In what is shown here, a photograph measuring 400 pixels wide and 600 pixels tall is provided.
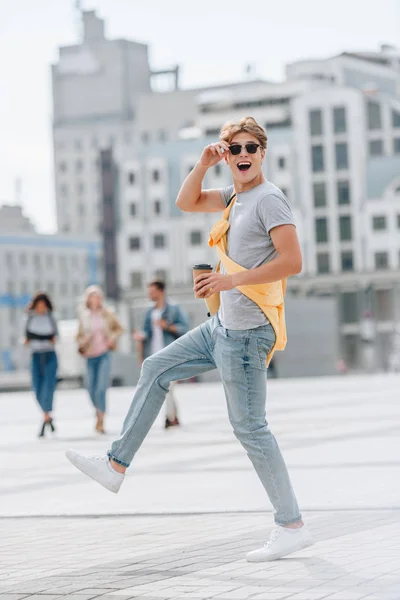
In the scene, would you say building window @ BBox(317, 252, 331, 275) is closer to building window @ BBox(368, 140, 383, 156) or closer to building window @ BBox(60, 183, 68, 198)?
building window @ BBox(368, 140, 383, 156)

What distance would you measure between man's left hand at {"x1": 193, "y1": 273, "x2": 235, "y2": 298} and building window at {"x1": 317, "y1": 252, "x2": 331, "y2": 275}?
98.5 metres

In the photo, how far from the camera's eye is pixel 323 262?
105250 millimetres

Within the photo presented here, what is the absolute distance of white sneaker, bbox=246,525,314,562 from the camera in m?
6.33

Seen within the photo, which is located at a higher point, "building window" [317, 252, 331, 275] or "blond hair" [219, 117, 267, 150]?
"building window" [317, 252, 331, 275]

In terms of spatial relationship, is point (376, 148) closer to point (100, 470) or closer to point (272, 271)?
point (100, 470)

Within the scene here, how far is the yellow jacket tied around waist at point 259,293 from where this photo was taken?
6359 mm

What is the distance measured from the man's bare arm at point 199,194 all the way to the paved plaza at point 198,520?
1529 mm

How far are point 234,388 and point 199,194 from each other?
0.89m

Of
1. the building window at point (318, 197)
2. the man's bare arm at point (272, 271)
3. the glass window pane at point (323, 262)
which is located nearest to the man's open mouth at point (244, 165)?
the man's bare arm at point (272, 271)

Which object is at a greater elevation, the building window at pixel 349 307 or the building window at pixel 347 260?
the building window at pixel 347 260

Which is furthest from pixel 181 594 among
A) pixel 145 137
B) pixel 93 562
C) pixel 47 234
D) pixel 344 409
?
pixel 145 137

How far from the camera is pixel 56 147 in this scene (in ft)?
538

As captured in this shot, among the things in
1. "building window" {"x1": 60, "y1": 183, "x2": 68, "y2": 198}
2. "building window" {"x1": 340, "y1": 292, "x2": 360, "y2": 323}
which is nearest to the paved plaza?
"building window" {"x1": 340, "y1": 292, "x2": 360, "y2": 323}

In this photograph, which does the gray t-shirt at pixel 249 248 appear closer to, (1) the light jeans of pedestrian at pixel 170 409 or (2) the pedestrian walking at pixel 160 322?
(1) the light jeans of pedestrian at pixel 170 409
